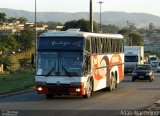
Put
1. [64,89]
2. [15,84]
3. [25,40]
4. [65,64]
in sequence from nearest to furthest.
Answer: [64,89] < [65,64] < [15,84] < [25,40]

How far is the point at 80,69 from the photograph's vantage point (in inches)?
997

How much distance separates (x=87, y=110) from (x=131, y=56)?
43825 millimetres

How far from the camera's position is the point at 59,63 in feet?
83.4

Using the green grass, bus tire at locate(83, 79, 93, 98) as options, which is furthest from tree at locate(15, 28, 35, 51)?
bus tire at locate(83, 79, 93, 98)

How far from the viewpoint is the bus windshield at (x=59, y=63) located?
25281 millimetres

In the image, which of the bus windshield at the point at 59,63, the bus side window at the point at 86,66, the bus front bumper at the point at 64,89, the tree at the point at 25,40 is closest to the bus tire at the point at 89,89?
the bus side window at the point at 86,66

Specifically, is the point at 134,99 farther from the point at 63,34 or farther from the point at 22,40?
the point at 22,40

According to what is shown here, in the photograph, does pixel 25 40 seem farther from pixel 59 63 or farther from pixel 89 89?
pixel 59 63

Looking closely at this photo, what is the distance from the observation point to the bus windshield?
82.9 feet

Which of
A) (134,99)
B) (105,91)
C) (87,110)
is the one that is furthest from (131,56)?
(87,110)

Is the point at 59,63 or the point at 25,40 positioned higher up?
the point at 59,63

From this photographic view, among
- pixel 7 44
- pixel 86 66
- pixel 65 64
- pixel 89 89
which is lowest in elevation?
pixel 7 44

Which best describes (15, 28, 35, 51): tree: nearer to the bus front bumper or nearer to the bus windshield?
the bus windshield

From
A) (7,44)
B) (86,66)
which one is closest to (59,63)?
(86,66)
